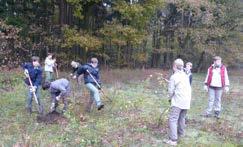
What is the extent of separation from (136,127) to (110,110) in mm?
2354

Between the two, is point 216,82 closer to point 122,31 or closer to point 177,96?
point 177,96

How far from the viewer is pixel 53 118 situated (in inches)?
502

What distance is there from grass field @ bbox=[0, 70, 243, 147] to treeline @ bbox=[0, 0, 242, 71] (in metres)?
6.87

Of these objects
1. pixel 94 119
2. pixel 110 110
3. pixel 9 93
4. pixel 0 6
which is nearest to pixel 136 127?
pixel 94 119

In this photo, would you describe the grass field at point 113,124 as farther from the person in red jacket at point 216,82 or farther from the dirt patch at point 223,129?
the person in red jacket at point 216,82

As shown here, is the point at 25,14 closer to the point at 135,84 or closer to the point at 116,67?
the point at 116,67

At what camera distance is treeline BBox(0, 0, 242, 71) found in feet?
86.1

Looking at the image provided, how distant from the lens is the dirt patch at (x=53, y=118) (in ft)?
41.1

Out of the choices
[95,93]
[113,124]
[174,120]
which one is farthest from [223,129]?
[95,93]

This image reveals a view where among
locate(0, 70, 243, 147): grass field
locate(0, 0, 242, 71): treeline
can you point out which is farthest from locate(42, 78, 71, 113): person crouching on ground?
locate(0, 0, 242, 71): treeline

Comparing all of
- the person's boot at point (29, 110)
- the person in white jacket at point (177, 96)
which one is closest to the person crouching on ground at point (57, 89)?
the person's boot at point (29, 110)

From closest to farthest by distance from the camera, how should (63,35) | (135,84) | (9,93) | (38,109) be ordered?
(38,109)
(9,93)
(135,84)
(63,35)

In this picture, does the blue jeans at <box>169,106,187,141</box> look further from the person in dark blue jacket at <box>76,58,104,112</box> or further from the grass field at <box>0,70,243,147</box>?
the person in dark blue jacket at <box>76,58,104,112</box>

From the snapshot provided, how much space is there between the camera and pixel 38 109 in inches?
568
